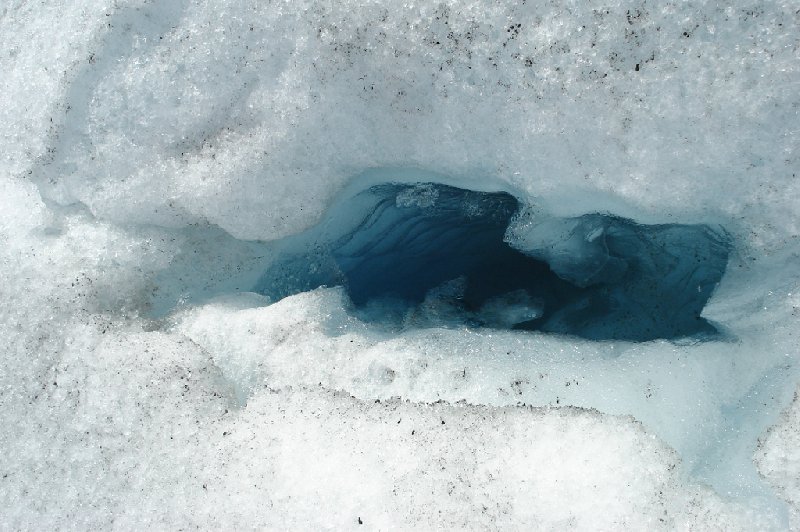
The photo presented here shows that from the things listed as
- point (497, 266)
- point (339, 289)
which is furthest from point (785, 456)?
point (339, 289)

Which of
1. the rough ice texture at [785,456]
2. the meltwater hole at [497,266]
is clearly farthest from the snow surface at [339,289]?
the meltwater hole at [497,266]

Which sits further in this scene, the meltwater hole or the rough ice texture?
the meltwater hole

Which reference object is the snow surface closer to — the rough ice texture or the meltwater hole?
the rough ice texture

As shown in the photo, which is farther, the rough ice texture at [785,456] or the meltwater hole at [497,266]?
the meltwater hole at [497,266]

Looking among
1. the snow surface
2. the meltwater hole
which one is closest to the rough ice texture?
the snow surface

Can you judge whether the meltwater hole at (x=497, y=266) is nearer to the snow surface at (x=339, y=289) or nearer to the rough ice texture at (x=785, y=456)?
the snow surface at (x=339, y=289)

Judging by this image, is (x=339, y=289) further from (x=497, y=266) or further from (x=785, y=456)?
(x=785, y=456)
